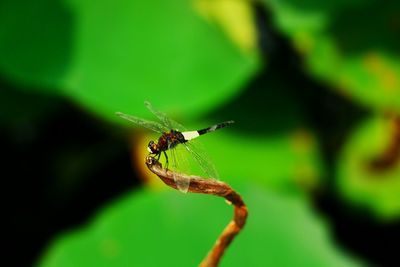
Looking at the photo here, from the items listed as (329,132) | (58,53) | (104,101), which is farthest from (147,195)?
(329,132)

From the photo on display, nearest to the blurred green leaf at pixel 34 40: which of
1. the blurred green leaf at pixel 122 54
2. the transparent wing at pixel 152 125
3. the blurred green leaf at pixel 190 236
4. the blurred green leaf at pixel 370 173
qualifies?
the blurred green leaf at pixel 122 54

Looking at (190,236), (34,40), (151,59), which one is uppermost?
(34,40)

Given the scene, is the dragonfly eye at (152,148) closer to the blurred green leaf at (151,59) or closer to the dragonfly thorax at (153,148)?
the dragonfly thorax at (153,148)

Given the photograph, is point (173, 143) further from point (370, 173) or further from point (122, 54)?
point (370, 173)

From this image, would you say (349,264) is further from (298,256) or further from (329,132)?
(329,132)

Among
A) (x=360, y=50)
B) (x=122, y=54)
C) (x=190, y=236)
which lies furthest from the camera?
(x=360, y=50)

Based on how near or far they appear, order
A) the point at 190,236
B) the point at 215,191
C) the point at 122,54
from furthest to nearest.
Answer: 1. the point at 122,54
2. the point at 190,236
3. the point at 215,191

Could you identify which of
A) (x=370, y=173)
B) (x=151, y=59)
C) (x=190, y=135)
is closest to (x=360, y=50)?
(x=370, y=173)

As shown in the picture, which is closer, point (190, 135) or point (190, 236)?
point (190, 135)
